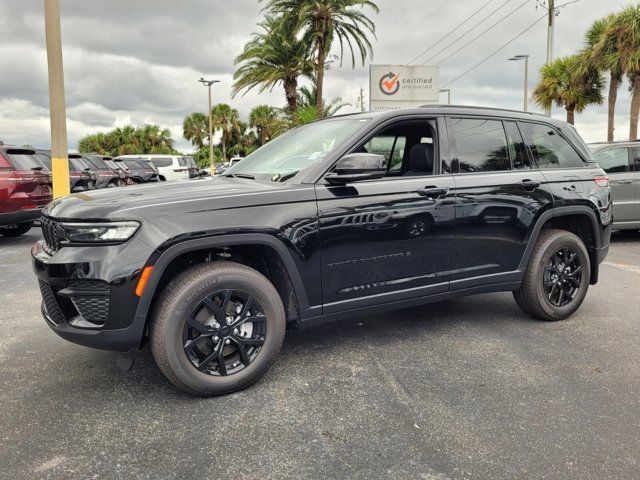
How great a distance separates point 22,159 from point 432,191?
8170 millimetres

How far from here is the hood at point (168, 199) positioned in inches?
110

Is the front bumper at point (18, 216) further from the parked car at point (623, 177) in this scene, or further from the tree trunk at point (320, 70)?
the tree trunk at point (320, 70)

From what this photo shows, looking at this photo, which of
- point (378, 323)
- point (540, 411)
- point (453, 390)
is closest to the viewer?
point (540, 411)

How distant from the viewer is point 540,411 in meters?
2.86

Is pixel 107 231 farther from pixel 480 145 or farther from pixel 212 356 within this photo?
pixel 480 145

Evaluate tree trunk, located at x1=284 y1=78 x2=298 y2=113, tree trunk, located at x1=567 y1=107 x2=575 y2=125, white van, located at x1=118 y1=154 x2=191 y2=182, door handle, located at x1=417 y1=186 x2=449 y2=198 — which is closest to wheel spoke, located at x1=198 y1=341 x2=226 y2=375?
door handle, located at x1=417 y1=186 x2=449 y2=198

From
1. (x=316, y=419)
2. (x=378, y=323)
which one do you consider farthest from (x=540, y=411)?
(x=378, y=323)

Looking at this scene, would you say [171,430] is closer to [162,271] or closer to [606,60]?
[162,271]

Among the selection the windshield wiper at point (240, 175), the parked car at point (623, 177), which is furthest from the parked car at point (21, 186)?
the parked car at point (623, 177)

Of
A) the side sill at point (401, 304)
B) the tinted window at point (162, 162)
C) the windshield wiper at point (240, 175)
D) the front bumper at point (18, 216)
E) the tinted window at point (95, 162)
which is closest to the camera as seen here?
the side sill at point (401, 304)

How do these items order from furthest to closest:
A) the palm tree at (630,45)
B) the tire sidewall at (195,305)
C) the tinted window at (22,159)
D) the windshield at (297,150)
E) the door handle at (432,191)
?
the palm tree at (630,45), the tinted window at (22,159), the door handle at (432,191), the windshield at (297,150), the tire sidewall at (195,305)

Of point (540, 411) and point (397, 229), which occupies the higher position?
point (397, 229)

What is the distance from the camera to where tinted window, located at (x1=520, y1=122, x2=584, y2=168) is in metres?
4.36

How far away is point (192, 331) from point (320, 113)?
18576 mm
